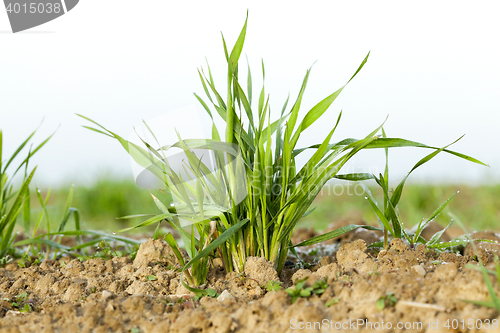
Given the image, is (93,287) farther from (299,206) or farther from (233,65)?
(233,65)

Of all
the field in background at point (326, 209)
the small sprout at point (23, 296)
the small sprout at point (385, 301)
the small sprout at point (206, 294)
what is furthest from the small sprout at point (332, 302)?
the field in background at point (326, 209)

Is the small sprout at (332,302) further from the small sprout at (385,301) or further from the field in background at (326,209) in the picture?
the field in background at (326,209)

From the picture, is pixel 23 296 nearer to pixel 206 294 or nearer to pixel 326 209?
pixel 206 294

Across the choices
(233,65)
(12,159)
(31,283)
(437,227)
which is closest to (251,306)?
(233,65)

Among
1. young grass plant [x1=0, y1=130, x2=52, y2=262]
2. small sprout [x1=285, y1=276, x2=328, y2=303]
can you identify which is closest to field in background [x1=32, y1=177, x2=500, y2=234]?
young grass plant [x1=0, y1=130, x2=52, y2=262]

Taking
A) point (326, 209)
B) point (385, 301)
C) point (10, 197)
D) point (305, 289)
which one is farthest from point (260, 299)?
point (326, 209)

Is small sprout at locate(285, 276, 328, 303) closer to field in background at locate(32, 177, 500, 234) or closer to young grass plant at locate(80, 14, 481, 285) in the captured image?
young grass plant at locate(80, 14, 481, 285)
